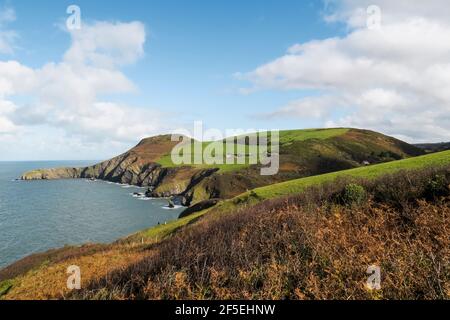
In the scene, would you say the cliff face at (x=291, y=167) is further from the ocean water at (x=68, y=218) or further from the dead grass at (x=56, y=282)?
the dead grass at (x=56, y=282)

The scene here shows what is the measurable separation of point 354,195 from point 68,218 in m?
91.8

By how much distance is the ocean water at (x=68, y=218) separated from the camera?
72812mm

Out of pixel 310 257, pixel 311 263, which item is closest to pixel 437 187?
pixel 310 257

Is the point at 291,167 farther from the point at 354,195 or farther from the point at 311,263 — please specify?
the point at 311,263

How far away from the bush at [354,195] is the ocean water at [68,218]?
57.9 m

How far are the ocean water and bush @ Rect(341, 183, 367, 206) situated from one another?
57.9 metres

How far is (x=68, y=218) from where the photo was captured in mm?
98625

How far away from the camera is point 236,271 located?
45.5 feet

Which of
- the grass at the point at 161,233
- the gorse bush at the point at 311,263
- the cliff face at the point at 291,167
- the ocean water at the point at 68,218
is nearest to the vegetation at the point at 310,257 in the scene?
the gorse bush at the point at 311,263

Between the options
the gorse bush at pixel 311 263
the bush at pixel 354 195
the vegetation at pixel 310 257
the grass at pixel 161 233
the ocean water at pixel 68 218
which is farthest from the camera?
the ocean water at pixel 68 218

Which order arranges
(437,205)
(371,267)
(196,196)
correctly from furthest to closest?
(196,196)
(437,205)
(371,267)
